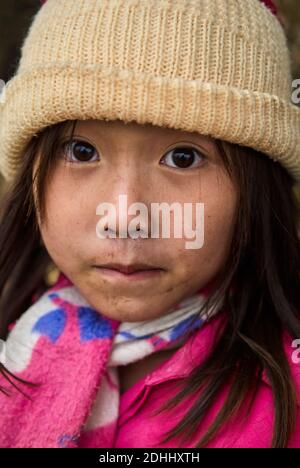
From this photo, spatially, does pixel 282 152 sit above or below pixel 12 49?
below

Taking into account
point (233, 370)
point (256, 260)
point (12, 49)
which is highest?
point (12, 49)

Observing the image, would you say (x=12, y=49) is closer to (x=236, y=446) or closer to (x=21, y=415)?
(x=21, y=415)

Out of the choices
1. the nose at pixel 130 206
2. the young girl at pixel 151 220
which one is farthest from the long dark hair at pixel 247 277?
the nose at pixel 130 206

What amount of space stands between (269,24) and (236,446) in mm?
819

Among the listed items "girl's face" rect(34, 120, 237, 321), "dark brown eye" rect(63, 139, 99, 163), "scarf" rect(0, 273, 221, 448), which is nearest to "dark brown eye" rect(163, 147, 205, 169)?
"girl's face" rect(34, 120, 237, 321)

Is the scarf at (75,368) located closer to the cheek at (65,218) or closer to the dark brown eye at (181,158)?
the cheek at (65,218)

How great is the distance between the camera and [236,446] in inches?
44.4

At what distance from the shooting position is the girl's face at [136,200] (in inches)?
43.1

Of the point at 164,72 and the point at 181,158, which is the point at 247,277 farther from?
the point at 164,72

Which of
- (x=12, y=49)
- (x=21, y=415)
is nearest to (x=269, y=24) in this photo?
(x=21, y=415)

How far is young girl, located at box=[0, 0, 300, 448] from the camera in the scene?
1.10 m

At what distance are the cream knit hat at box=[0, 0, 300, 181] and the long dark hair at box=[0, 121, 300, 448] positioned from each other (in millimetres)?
54

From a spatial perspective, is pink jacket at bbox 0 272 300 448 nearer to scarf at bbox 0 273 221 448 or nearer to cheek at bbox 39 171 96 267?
scarf at bbox 0 273 221 448

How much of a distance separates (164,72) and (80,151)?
0.69ft
